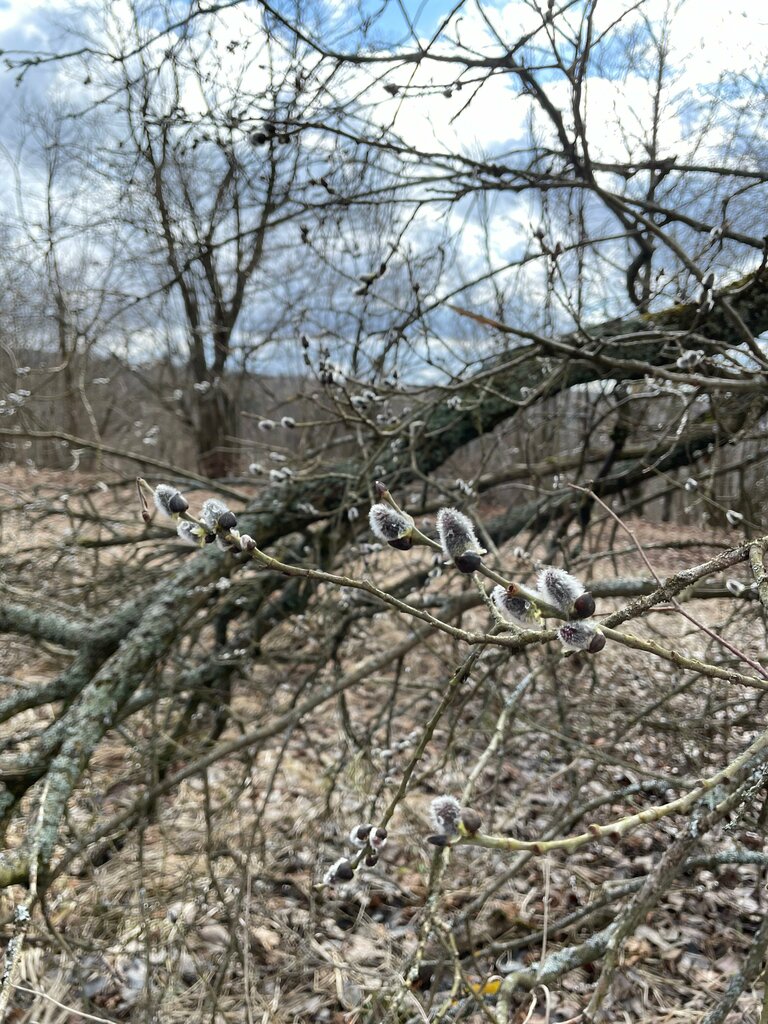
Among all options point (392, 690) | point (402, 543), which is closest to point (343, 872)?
point (402, 543)

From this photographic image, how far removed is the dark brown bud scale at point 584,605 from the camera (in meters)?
0.75

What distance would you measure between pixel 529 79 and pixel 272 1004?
3761 millimetres

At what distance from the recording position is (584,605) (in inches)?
29.5

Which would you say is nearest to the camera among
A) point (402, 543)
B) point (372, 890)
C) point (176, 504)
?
point (402, 543)

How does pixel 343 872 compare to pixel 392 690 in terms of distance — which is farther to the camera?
pixel 392 690

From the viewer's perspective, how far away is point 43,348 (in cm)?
1186

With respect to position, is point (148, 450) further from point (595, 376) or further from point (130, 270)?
point (595, 376)

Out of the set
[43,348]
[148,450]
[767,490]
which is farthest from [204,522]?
[148,450]

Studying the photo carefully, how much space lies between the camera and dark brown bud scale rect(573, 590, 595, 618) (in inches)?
29.6

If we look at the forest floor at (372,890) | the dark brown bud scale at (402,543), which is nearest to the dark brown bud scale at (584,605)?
the dark brown bud scale at (402,543)

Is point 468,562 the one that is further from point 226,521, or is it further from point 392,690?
point 392,690

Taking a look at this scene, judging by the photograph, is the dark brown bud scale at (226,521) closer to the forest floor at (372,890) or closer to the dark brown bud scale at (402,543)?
the dark brown bud scale at (402,543)

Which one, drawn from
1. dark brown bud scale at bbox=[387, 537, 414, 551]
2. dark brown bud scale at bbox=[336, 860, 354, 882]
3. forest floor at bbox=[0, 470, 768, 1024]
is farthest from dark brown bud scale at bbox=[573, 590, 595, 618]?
forest floor at bbox=[0, 470, 768, 1024]

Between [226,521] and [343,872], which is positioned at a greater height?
[226,521]
